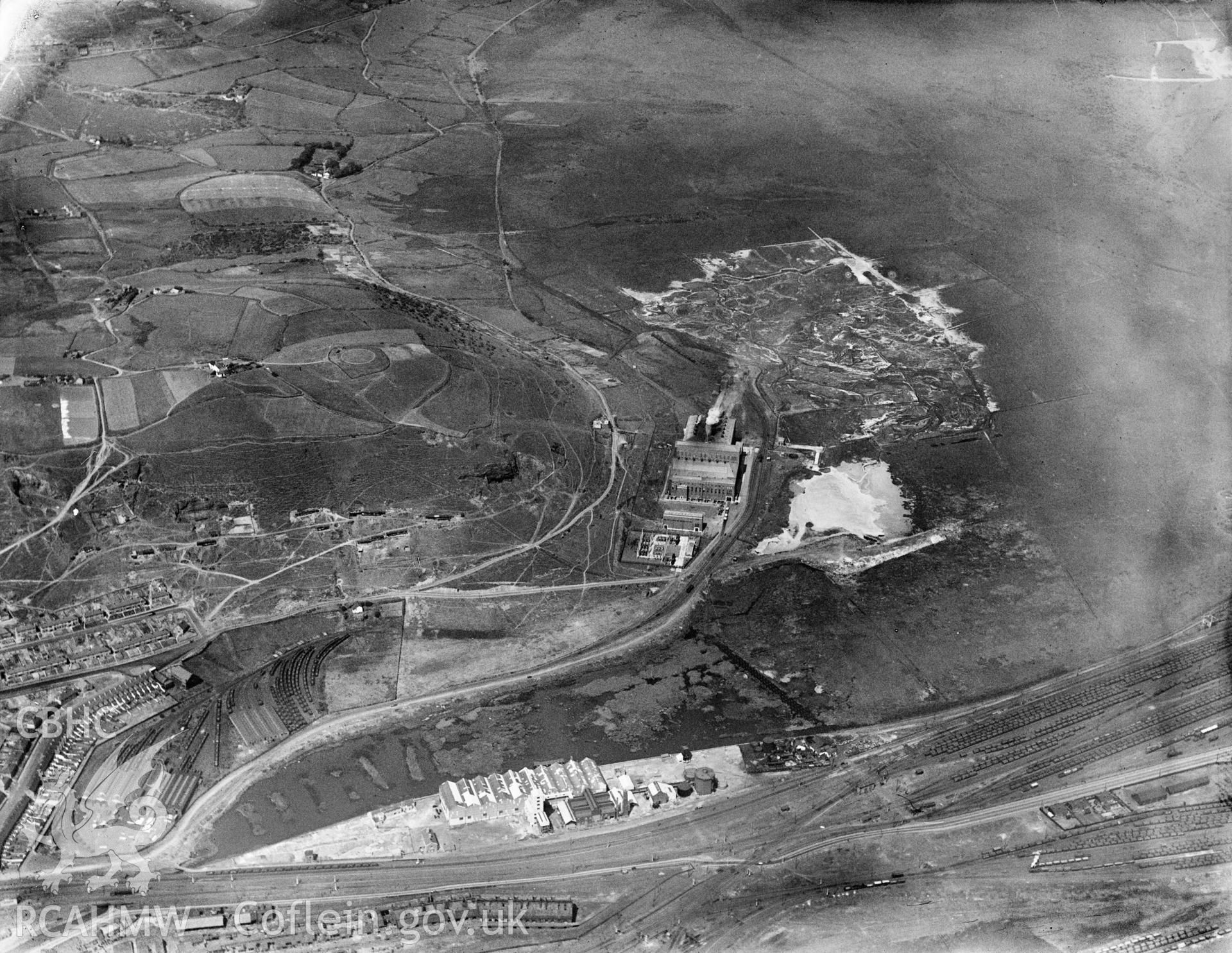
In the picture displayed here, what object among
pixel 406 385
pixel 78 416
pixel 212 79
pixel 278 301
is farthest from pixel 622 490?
pixel 212 79

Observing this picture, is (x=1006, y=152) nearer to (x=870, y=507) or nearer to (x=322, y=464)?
(x=870, y=507)

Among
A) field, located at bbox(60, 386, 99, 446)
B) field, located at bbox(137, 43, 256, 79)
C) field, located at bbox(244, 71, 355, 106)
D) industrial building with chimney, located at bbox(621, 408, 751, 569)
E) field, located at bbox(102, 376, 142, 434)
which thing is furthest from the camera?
field, located at bbox(137, 43, 256, 79)

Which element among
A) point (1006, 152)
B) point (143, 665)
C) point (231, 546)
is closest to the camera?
point (143, 665)

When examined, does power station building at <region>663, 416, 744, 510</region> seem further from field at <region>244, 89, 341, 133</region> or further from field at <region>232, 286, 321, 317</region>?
field at <region>244, 89, 341, 133</region>

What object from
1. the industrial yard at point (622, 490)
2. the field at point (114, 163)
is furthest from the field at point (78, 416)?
the field at point (114, 163)

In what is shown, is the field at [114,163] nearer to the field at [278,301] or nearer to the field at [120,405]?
the field at [278,301]

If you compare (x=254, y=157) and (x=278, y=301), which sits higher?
(x=254, y=157)

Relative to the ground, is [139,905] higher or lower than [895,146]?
lower

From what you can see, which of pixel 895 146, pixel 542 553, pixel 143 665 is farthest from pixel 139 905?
pixel 895 146

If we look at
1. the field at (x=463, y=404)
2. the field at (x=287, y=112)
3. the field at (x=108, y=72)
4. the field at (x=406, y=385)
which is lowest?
the field at (x=463, y=404)

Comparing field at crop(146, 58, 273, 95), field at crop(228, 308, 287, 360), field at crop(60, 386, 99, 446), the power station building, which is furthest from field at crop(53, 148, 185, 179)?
the power station building

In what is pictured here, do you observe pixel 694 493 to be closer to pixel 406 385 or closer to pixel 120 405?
pixel 406 385
